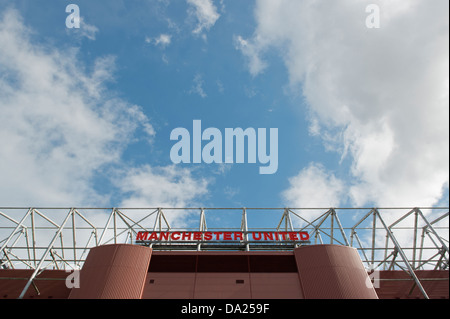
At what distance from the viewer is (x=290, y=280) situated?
21547mm

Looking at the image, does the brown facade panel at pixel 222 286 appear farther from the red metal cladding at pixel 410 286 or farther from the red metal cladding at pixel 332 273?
the red metal cladding at pixel 410 286

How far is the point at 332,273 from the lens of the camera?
20.5m

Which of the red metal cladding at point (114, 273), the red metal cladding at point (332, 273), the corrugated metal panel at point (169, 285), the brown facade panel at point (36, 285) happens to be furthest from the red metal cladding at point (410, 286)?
the brown facade panel at point (36, 285)

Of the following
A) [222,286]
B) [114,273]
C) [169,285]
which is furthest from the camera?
[169,285]

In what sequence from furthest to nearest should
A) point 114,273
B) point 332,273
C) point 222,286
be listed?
point 222,286, point 332,273, point 114,273

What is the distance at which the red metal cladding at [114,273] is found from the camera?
19.5 m

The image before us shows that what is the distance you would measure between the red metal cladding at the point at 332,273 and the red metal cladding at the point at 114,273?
537 inches

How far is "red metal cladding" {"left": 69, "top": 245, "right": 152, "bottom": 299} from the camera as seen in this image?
63.8 ft

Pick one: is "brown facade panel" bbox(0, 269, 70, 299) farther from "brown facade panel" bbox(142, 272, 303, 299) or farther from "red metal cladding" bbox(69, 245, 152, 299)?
"brown facade panel" bbox(142, 272, 303, 299)

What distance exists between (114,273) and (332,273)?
17729 mm

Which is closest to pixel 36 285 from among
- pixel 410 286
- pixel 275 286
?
pixel 275 286

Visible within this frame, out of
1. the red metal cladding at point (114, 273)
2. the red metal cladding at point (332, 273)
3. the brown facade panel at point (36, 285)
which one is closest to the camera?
the red metal cladding at point (114, 273)

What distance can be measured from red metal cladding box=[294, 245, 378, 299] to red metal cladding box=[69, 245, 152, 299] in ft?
44.8

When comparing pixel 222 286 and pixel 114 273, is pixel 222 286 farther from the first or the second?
pixel 114 273
